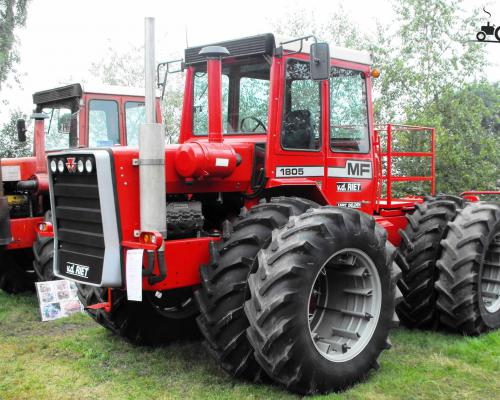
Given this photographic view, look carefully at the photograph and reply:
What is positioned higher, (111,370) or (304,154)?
(304,154)

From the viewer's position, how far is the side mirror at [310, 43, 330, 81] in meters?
4.24

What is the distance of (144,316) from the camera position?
4973mm

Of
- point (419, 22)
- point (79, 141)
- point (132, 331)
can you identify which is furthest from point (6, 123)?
point (132, 331)

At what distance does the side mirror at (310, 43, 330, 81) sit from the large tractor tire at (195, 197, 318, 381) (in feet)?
3.39

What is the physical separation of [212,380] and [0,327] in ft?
9.40

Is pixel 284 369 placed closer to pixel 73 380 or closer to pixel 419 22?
pixel 73 380

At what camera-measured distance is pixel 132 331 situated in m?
4.96

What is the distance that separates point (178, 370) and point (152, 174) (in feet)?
5.29

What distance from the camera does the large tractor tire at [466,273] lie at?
5207 mm

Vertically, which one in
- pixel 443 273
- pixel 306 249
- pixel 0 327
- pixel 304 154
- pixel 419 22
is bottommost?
pixel 0 327

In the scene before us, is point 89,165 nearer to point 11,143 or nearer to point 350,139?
point 350,139

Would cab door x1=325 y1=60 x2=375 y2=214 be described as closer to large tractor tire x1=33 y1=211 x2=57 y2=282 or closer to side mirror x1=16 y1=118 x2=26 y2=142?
large tractor tire x1=33 y1=211 x2=57 y2=282

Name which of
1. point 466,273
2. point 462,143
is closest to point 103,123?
point 466,273

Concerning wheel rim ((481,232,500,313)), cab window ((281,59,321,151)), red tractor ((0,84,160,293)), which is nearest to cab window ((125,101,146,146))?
red tractor ((0,84,160,293))
